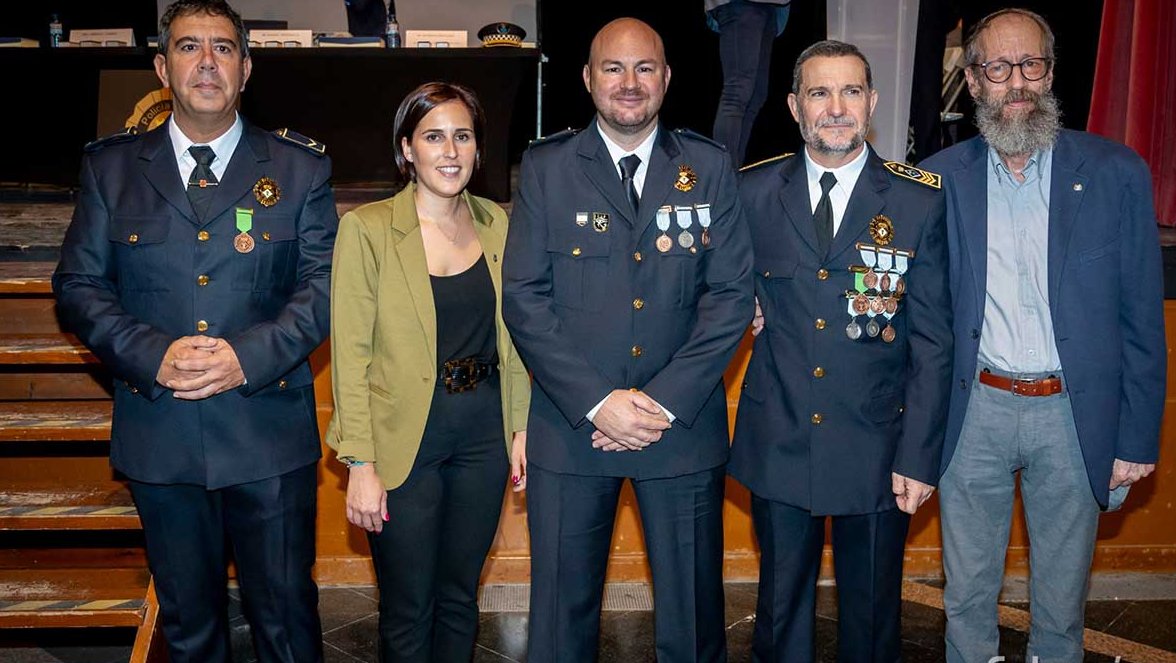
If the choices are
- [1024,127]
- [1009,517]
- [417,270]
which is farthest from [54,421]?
[1024,127]

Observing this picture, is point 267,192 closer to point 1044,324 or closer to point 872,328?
point 872,328

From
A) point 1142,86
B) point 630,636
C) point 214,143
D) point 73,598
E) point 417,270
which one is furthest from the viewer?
point 1142,86

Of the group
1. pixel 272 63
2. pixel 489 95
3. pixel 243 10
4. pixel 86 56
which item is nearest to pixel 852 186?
pixel 489 95

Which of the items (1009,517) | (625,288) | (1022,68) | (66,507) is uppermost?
(1022,68)

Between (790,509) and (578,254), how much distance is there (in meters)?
0.80

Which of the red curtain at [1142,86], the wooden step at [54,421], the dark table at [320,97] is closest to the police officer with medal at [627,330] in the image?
the wooden step at [54,421]

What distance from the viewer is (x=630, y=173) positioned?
2.41 metres

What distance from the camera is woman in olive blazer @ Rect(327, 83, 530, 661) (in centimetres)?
236

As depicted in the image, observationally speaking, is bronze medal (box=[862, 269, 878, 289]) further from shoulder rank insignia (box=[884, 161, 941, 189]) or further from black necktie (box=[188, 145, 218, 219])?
black necktie (box=[188, 145, 218, 219])

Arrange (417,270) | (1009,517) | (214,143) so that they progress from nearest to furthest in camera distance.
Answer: (417,270) < (214,143) < (1009,517)

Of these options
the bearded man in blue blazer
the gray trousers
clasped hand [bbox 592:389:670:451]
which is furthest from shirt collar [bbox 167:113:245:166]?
the gray trousers

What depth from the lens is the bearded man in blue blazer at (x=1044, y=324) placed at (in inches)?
97.5

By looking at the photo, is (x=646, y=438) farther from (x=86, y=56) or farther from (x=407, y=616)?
(x=86, y=56)

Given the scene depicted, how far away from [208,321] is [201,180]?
0.34 m
